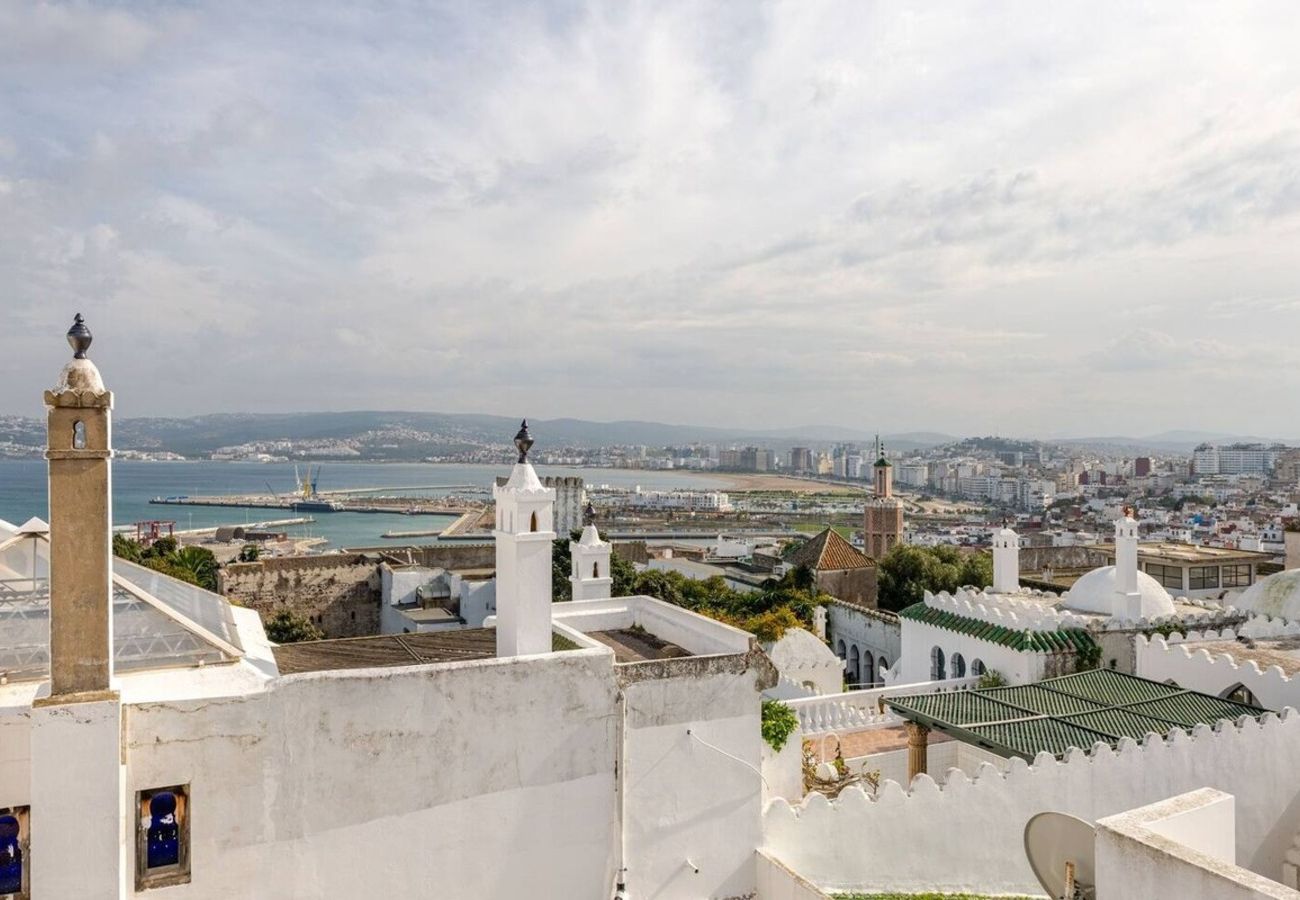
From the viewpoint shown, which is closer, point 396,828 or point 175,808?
point 175,808

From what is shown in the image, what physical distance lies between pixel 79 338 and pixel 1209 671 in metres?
15.9

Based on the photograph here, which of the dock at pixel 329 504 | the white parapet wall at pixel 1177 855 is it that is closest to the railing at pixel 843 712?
the white parapet wall at pixel 1177 855

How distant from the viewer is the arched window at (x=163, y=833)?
6941mm

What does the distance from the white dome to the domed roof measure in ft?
8.02

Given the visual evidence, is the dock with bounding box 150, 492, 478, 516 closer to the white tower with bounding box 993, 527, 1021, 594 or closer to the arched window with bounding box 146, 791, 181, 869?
the white tower with bounding box 993, 527, 1021, 594

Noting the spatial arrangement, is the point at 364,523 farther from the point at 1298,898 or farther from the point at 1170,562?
the point at 1298,898

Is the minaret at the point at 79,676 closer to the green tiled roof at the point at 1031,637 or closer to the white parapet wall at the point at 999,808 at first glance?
the white parapet wall at the point at 999,808

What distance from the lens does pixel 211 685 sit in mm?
7328

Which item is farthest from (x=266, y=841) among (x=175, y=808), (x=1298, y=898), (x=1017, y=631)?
(x=1017, y=631)

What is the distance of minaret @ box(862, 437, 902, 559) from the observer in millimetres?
48344

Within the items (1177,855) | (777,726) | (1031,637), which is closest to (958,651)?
(1031,637)

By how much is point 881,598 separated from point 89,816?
32951mm

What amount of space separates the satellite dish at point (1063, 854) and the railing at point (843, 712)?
209 inches

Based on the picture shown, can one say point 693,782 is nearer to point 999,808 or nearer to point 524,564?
point 524,564
